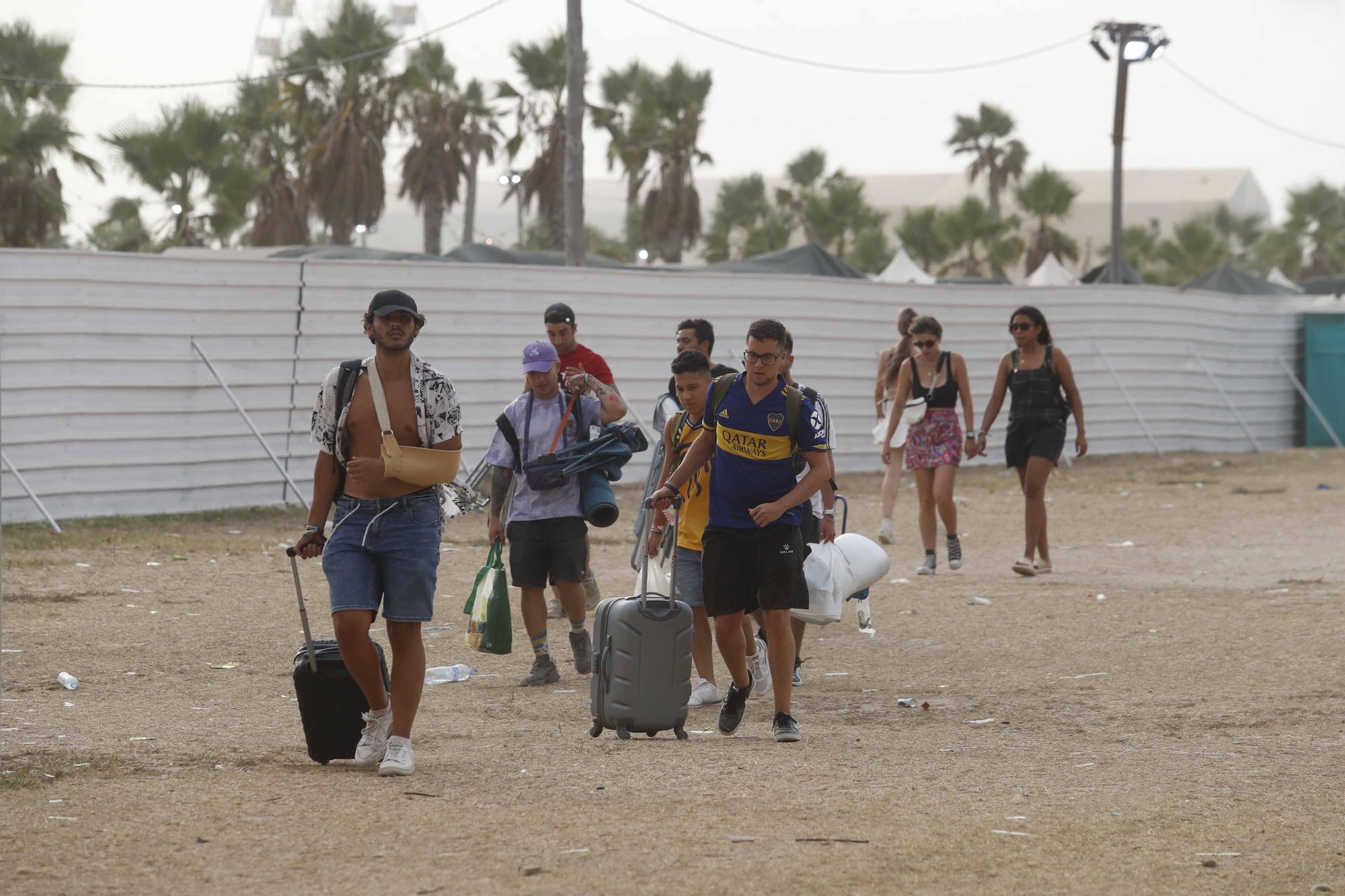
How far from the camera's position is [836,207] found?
53.2 m

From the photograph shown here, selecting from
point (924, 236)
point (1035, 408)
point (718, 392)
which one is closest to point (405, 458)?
point (718, 392)

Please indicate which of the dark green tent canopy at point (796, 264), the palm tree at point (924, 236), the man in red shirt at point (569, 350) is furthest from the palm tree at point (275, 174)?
the man in red shirt at point (569, 350)

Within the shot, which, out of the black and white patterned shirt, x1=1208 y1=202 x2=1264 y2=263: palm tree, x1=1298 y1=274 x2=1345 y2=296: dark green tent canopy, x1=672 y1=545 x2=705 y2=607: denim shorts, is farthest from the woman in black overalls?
x1=1208 y1=202 x2=1264 y2=263: palm tree

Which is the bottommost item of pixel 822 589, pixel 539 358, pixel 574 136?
pixel 822 589

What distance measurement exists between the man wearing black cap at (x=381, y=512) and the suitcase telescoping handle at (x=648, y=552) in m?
0.92

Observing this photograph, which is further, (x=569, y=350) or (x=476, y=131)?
(x=476, y=131)

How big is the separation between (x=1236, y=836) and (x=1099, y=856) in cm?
53

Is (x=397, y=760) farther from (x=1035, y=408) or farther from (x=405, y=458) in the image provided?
(x=1035, y=408)

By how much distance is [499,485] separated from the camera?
26.3 feet

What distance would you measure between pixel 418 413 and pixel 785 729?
6.14 ft

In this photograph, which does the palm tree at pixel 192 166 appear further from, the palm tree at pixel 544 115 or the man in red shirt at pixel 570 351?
the man in red shirt at pixel 570 351

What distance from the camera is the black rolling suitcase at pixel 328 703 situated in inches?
235

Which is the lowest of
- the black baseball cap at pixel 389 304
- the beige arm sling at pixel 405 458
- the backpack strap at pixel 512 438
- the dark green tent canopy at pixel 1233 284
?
the backpack strap at pixel 512 438

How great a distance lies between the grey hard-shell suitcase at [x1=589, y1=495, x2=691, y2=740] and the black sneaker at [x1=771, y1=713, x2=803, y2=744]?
1.23 ft
